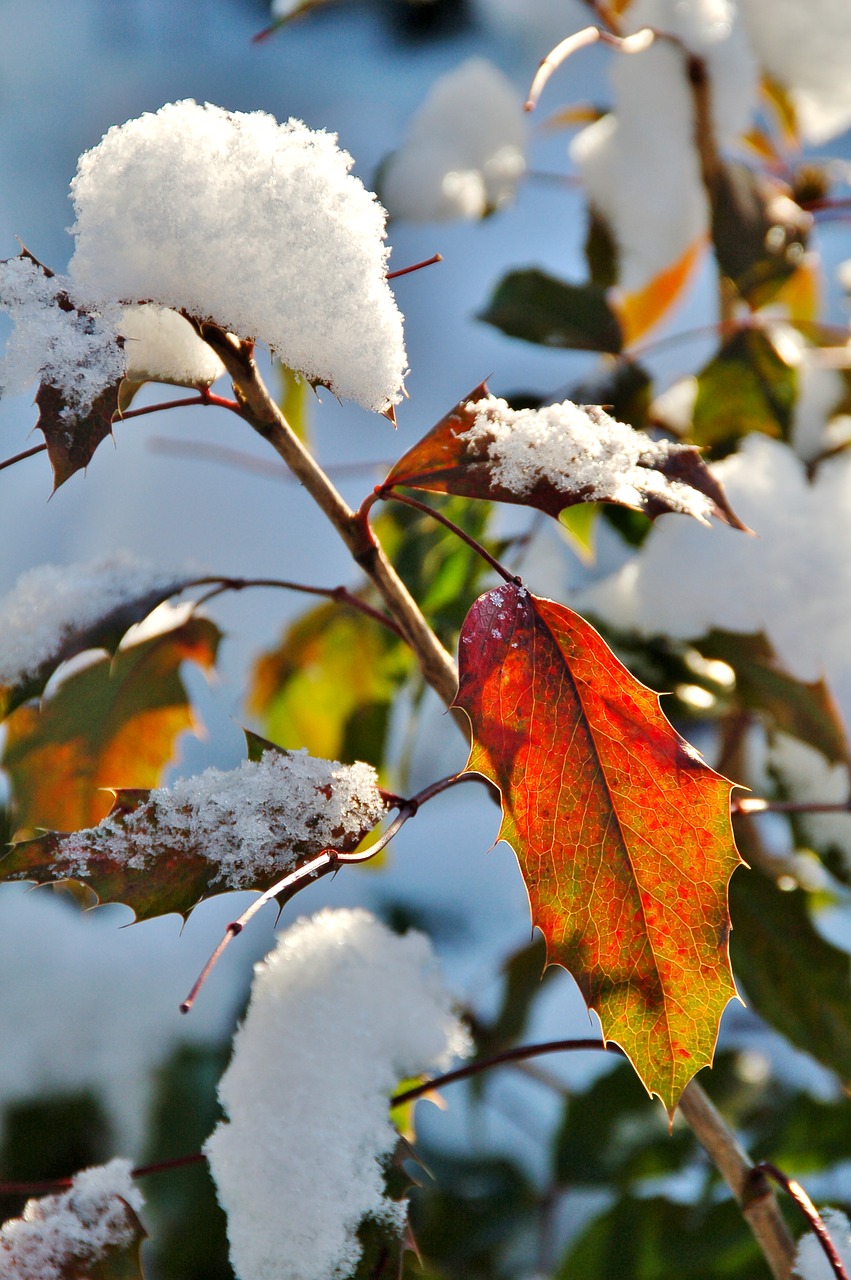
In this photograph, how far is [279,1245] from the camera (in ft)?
1.06

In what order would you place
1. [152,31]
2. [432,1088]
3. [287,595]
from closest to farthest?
[432,1088]
[287,595]
[152,31]

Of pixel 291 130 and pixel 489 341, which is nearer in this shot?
pixel 291 130

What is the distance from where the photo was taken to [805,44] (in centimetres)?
66

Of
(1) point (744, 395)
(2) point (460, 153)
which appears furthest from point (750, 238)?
(2) point (460, 153)

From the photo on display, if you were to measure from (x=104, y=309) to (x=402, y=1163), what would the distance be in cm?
30

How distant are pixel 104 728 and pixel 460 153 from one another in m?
0.46

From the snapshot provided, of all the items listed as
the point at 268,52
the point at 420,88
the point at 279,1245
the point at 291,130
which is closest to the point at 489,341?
the point at 420,88

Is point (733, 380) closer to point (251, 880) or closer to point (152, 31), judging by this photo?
point (251, 880)

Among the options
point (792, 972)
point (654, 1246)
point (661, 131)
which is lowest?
point (654, 1246)

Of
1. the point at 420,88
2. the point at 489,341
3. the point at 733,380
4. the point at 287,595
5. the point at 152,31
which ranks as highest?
the point at 152,31

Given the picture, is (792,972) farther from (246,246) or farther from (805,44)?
(805,44)

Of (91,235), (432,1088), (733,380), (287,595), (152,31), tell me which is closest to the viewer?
(91,235)

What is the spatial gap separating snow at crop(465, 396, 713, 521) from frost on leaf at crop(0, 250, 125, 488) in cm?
11

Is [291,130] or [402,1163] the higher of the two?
[291,130]
